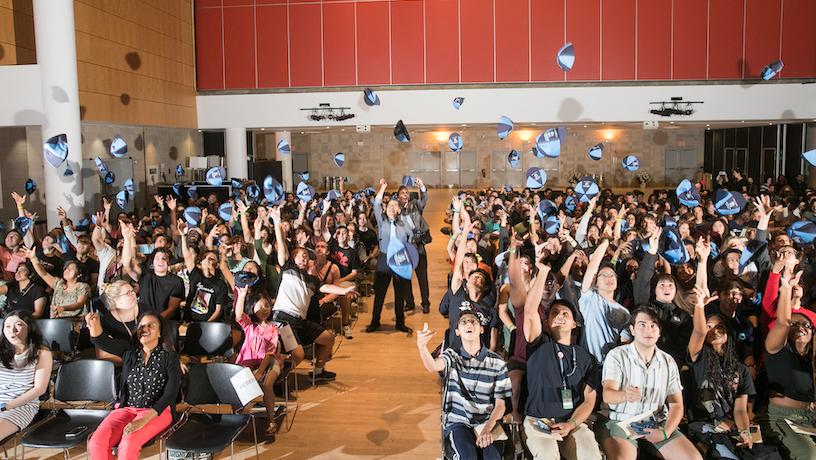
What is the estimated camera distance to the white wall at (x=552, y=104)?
2006 centimetres

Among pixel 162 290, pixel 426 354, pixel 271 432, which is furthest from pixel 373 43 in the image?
pixel 426 354

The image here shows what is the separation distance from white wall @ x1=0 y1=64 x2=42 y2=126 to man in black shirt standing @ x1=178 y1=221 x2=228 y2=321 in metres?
9.34

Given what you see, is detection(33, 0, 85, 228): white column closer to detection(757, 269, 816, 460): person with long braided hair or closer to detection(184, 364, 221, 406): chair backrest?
detection(184, 364, 221, 406): chair backrest

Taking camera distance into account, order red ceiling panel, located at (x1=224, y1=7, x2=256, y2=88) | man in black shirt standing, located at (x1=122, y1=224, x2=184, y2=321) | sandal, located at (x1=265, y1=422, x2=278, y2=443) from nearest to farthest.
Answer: sandal, located at (x1=265, y1=422, x2=278, y2=443) → man in black shirt standing, located at (x1=122, y1=224, x2=184, y2=321) → red ceiling panel, located at (x1=224, y1=7, x2=256, y2=88)

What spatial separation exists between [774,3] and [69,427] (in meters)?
21.0

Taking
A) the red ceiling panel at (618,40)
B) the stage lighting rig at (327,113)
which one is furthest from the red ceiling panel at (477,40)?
the stage lighting rig at (327,113)

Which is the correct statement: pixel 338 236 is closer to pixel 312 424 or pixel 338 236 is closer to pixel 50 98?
pixel 312 424

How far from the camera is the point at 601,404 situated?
4848 mm

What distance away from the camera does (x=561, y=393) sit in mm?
4715

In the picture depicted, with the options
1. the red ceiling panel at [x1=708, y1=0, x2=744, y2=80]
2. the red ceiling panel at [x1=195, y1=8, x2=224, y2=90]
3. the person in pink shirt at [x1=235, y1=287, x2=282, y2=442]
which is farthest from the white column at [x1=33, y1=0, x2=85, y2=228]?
the red ceiling panel at [x1=708, y1=0, x2=744, y2=80]

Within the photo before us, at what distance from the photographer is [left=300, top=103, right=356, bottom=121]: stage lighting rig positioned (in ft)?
68.2

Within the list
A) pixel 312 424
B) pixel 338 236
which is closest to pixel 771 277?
pixel 312 424

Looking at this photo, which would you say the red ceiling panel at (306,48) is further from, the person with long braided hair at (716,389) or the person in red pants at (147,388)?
the person with long braided hair at (716,389)

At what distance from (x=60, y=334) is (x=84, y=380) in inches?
51.8
